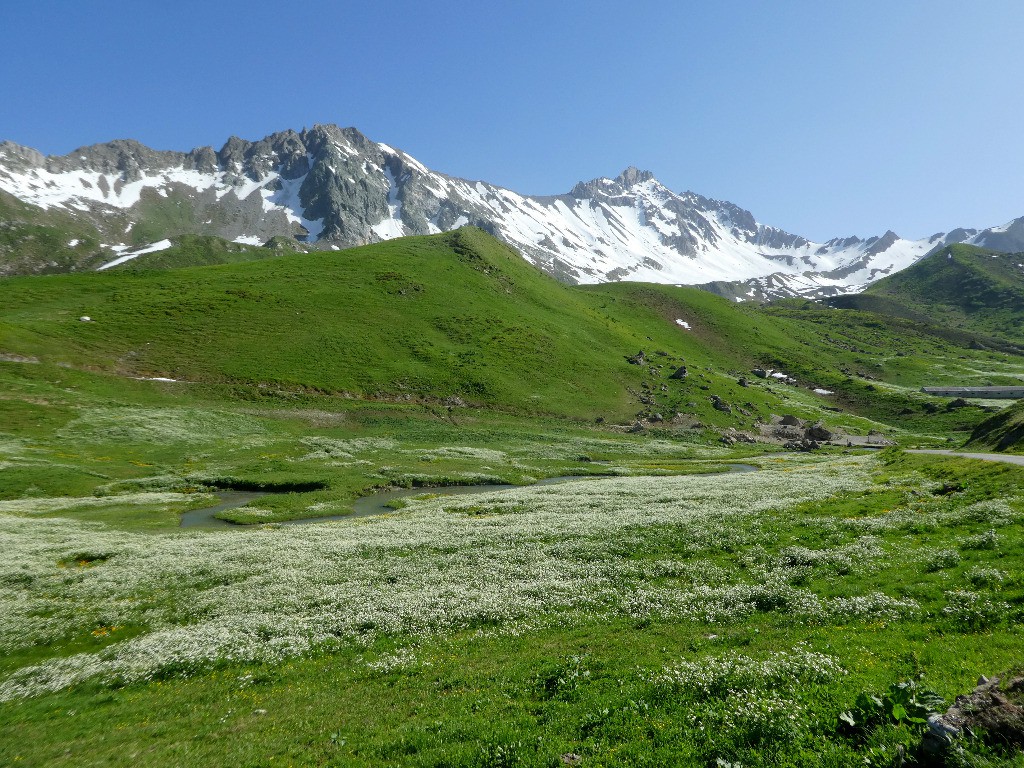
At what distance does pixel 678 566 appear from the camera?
25891mm

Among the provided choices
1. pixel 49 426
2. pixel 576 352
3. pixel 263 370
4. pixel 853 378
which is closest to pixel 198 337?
pixel 263 370

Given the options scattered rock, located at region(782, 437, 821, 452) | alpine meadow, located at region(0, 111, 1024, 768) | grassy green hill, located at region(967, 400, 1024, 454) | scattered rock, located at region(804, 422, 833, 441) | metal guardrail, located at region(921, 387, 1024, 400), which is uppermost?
metal guardrail, located at region(921, 387, 1024, 400)

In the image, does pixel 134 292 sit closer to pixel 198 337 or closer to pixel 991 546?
pixel 198 337

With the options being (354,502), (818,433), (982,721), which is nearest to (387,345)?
(354,502)

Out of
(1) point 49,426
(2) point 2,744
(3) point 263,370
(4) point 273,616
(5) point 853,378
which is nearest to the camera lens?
(2) point 2,744

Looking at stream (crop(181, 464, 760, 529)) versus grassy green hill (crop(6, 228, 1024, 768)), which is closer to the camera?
grassy green hill (crop(6, 228, 1024, 768))

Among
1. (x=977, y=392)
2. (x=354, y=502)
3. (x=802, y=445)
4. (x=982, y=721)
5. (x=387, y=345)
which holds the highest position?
(x=387, y=345)

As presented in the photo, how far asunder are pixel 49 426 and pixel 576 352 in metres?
120

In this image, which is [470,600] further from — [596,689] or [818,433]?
[818,433]

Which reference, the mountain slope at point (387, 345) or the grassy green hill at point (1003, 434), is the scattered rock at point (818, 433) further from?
the grassy green hill at point (1003, 434)

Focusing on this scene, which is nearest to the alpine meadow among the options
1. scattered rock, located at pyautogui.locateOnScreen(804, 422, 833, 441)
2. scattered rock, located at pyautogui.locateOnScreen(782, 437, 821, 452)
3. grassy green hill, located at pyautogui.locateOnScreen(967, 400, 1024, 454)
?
grassy green hill, located at pyautogui.locateOnScreen(967, 400, 1024, 454)

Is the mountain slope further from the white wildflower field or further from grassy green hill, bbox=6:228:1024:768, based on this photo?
the white wildflower field

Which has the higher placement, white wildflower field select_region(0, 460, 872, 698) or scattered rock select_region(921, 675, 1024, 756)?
scattered rock select_region(921, 675, 1024, 756)

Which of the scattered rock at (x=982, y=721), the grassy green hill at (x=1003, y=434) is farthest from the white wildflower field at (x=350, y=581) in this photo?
A: the grassy green hill at (x=1003, y=434)
